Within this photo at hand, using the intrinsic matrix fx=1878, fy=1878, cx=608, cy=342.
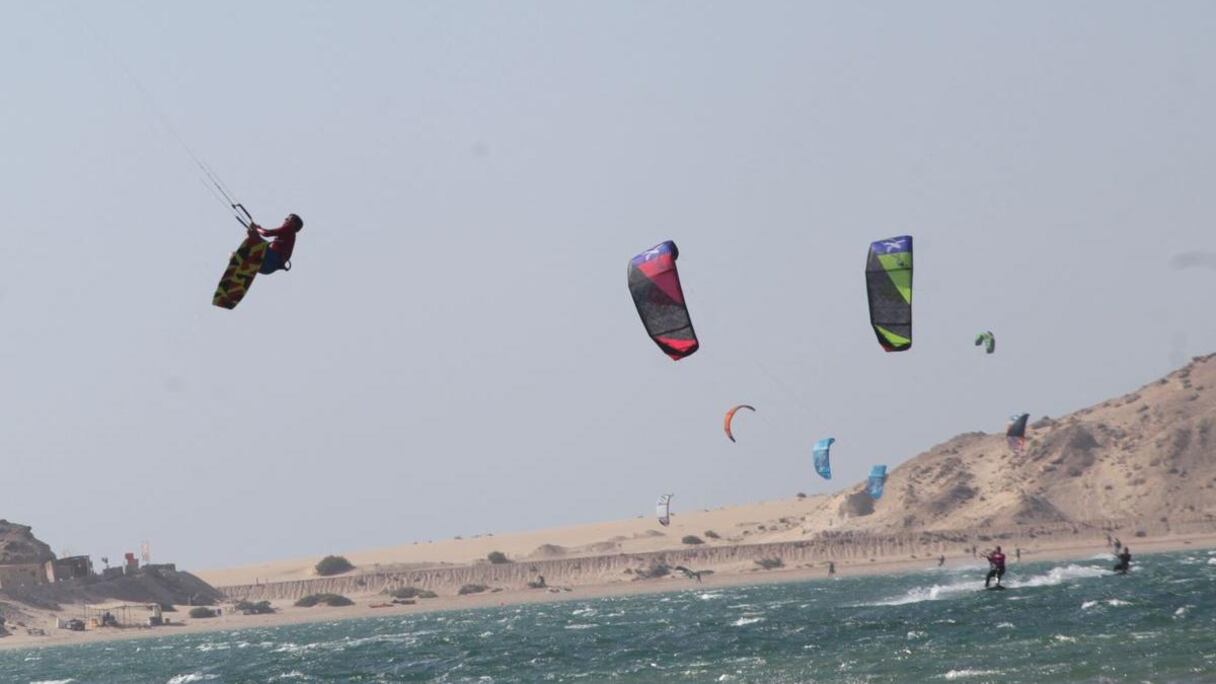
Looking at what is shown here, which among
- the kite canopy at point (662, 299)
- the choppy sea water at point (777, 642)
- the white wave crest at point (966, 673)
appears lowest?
the white wave crest at point (966, 673)

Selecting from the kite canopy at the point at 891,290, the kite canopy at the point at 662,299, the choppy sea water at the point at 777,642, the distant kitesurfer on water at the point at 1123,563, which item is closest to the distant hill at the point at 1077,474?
the choppy sea water at the point at 777,642

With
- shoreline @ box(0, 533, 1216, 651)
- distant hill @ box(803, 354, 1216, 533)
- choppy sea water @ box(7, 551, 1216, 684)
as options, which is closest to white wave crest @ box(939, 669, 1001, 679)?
choppy sea water @ box(7, 551, 1216, 684)

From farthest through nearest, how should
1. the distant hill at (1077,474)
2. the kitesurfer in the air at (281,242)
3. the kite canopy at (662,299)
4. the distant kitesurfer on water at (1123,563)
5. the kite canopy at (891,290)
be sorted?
1. the distant hill at (1077,474)
2. the distant kitesurfer on water at (1123,563)
3. the kite canopy at (891,290)
4. the kite canopy at (662,299)
5. the kitesurfer in the air at (281,242)

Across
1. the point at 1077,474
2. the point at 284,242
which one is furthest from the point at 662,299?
the point at 1077,474

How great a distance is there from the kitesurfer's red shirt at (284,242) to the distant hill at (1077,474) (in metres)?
64.5

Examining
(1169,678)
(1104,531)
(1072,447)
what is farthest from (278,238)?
(1072,447)

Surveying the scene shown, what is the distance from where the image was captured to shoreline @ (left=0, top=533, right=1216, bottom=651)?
222 feet

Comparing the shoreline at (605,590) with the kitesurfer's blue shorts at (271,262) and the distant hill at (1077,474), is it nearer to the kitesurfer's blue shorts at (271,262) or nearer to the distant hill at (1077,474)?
the distant hill at (1077,474)

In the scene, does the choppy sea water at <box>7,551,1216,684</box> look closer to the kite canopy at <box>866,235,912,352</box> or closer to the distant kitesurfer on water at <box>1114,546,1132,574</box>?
the distant kitesurfer on water at <box>1114,546,1132,574</box>

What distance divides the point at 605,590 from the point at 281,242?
5484cm

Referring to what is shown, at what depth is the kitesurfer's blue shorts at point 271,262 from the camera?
2298cm

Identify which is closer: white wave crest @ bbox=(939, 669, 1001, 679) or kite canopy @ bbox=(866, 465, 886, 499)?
white wave crest @ bbox=(939, 669, 1001, 679)

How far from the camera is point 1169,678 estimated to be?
29.2 metres

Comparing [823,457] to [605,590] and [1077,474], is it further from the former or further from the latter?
[1077,474]
